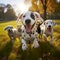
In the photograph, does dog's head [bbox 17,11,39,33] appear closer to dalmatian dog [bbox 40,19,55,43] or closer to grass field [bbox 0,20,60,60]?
grass field [bbox 0,20,60,60]

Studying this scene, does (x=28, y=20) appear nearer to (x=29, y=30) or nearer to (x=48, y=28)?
(x=29, y=30)

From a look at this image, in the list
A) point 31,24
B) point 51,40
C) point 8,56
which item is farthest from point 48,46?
point 8,56

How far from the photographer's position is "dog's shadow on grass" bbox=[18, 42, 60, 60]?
935 centimetres

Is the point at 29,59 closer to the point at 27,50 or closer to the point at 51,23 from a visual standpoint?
the point at 27,50

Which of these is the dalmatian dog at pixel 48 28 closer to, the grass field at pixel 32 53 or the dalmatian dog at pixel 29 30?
the grass field at pixel 32 53

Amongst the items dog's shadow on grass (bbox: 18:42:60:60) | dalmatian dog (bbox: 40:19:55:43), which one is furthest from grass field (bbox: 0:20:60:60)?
dalmatian dog (bbox: 40:19:55:43)

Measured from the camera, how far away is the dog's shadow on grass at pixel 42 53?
30.7 feet

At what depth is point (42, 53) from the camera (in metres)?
10.1

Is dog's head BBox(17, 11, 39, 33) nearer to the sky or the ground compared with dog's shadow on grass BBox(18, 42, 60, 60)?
nearer to the sky

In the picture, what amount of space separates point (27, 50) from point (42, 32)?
129 inches

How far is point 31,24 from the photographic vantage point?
1061cm

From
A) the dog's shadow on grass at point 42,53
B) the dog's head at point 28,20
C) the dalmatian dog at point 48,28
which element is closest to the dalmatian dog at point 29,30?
the dog's head at point 28,20

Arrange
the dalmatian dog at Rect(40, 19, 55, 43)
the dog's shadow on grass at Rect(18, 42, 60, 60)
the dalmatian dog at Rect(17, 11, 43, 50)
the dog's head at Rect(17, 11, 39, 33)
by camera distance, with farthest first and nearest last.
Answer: the dalmatian dog at Rect(40, 19, 55, 43) < the dalmatian dog at Rect(17, 11, 43, 50) < the dog's head at Rect(17, 11, 39, 33) < the dog's shadow on grass at Rect(18, 42, 60, 60)

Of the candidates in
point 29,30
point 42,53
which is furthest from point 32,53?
point 29,30
